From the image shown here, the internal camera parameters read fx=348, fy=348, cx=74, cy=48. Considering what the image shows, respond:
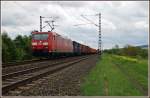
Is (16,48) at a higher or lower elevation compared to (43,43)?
lower

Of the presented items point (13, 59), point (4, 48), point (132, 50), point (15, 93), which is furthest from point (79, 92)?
point (132, 50)

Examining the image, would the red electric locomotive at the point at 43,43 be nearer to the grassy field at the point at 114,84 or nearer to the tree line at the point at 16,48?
the tree line at the point at 16,48

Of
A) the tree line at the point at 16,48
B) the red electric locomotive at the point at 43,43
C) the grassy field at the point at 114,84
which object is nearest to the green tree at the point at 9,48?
the tree line at the point at 16,48

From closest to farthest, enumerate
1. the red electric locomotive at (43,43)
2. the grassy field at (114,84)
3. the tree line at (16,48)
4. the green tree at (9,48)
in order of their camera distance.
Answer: the grassy field at (114,84) → the tree line at (16,48) → the green tree at (9,48) → the red electric locomotive at (43,43)

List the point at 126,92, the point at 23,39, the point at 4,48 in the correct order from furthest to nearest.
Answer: the point at 23,39 < the point at 4,48 < the point at 126,92

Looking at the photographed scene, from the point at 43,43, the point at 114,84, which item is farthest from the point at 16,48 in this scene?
the point at 114,84

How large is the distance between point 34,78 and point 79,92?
3487 millimetres

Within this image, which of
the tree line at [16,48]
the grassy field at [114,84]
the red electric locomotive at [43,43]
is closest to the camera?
the grassy field at [114,84]

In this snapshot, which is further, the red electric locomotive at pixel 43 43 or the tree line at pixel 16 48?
the red electric locomotive at pixel 43 43

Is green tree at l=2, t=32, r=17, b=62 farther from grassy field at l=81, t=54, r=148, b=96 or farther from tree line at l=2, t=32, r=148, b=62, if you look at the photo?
grassy field at l=81, t=54, r=148, b=96

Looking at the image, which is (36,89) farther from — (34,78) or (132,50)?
(132,50)

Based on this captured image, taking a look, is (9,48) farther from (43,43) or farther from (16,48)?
(43,43)

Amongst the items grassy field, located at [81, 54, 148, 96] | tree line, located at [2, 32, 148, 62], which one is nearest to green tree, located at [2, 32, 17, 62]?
tree line, located at [2, 32, 148, 62]

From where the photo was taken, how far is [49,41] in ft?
98.9
